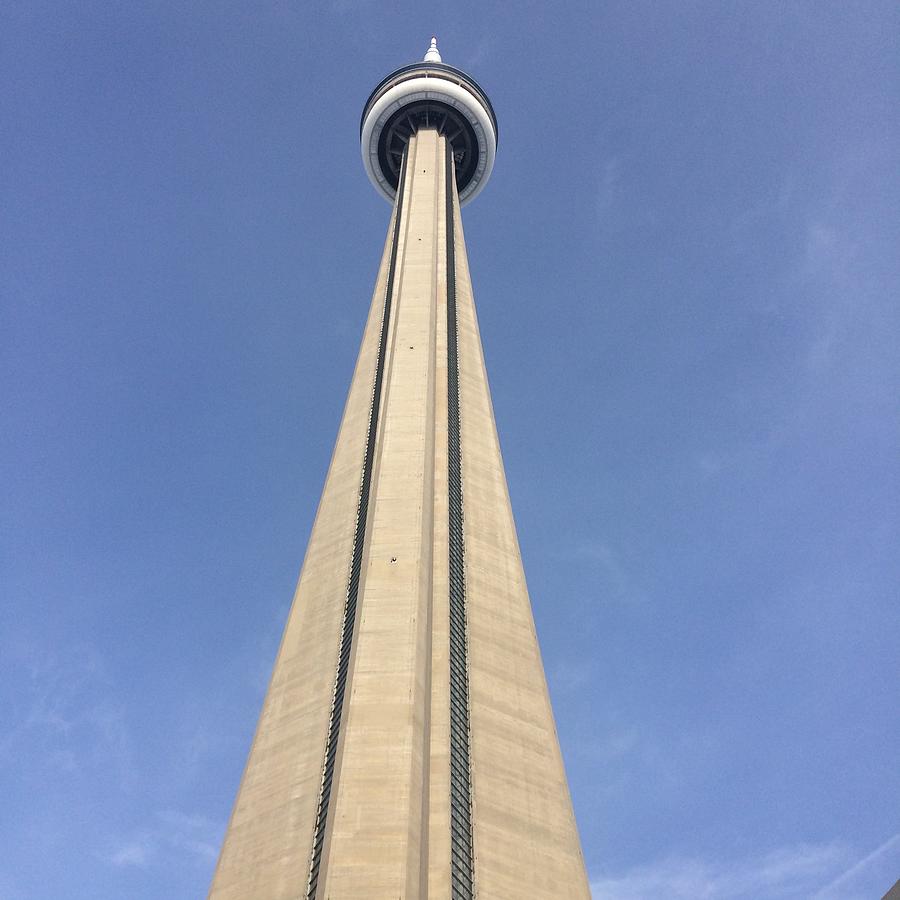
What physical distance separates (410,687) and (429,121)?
1672 inches

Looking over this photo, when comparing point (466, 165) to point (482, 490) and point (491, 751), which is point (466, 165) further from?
point (491, 751)

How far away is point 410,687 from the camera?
19500 millimetres

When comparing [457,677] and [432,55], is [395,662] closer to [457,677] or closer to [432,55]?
[457,677]

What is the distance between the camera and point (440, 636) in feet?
Answer: 77.5

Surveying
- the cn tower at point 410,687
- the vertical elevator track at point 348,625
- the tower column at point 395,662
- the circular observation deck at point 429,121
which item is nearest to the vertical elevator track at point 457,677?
the cn tower at point 410,687

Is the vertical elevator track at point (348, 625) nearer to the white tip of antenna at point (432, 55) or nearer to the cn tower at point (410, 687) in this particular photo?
the cn tower at point (410, 687)

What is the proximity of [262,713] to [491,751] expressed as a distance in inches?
216

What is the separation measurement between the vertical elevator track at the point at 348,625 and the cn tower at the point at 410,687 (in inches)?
2.4

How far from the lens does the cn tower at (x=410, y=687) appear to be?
17688 mm

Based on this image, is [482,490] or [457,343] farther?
[457,343]

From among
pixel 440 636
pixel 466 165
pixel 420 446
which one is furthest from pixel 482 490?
pixel 466 165

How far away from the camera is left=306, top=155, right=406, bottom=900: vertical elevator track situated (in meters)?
17.8

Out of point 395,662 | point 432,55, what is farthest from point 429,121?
point 395,662

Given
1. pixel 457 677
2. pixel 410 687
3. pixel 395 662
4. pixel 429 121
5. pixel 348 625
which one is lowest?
pixel 410 687
